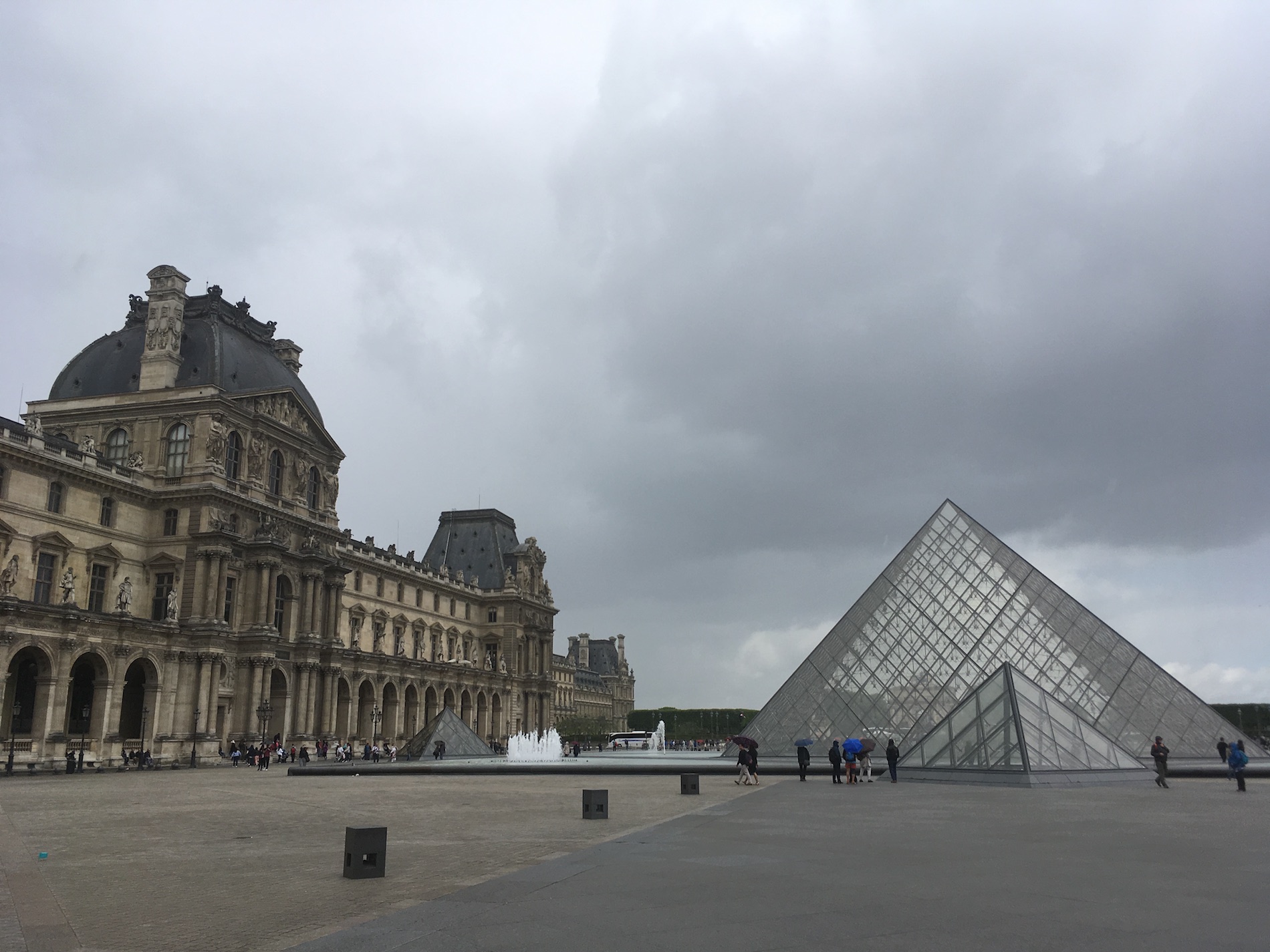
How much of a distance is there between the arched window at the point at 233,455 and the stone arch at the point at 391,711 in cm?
2108

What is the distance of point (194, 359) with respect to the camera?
160 feet

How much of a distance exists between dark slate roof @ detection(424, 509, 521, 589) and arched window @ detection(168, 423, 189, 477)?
38761 mm

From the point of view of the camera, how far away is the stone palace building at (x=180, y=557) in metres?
37.6

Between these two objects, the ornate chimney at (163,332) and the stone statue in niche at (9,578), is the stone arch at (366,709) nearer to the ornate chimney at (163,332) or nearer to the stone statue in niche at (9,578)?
the ornate chimney at (163,332)

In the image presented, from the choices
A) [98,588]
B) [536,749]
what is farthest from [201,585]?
[536,749]

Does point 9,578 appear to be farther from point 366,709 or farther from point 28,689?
point 366,709

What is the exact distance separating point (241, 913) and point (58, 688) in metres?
34.1

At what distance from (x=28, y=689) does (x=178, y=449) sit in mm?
12370

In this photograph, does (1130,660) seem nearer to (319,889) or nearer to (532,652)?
(319,889)

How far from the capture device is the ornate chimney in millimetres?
47500

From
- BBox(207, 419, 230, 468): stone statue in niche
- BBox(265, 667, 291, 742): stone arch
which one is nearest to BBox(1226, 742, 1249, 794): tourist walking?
BBox(207, 419, 230, 468): stone statue in niche

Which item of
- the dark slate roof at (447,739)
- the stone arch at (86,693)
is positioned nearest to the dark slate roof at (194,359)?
the stone arch at (86,693)

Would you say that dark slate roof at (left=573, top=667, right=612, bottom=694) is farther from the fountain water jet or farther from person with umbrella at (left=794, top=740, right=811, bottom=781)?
person with umbrella at (left=794, top=740, right=811, bottom=781)

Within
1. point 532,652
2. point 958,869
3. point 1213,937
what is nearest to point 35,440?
point 958,869
